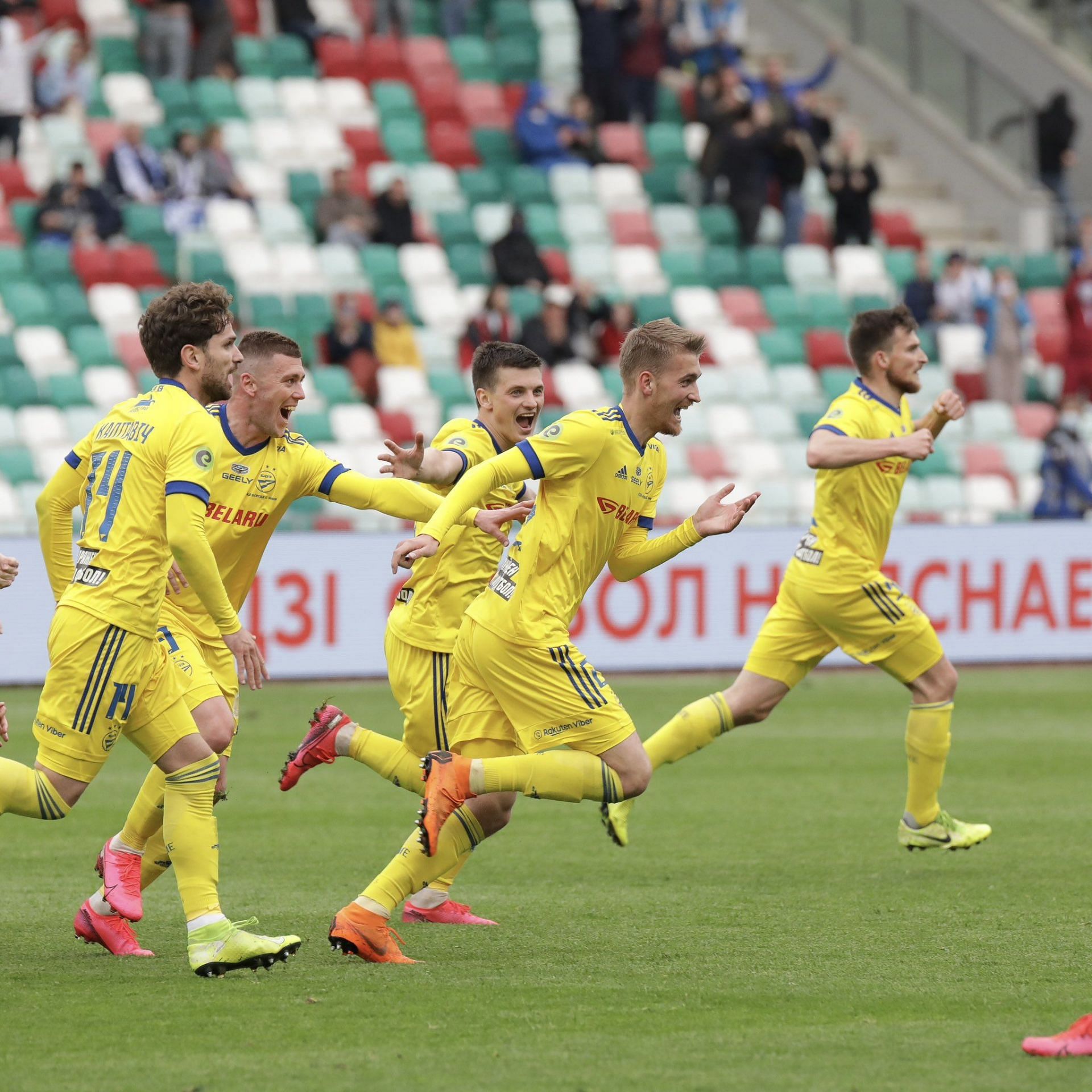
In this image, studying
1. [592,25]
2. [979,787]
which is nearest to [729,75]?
[592,25]

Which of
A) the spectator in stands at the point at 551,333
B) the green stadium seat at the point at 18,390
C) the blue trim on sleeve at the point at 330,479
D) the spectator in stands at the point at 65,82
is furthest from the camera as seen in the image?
the spectator in stands at the point at 65,82

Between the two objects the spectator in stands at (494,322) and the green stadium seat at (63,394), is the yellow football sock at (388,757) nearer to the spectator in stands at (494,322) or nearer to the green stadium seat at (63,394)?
the green stadium seat at (63,394)

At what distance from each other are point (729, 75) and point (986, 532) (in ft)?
28.2

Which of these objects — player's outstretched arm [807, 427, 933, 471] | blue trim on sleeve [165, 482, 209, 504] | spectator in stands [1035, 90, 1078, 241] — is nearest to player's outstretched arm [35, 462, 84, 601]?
blue trim on sleeve [165, 482, 209, 504]

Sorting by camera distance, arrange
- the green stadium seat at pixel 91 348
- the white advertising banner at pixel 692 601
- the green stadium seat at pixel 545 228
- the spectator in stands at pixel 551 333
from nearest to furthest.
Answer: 1. the white advertising banner at pixel 692 601
2. the green stadium seat at pixel 91 348
3. the spectator in stands at pixel 551 333
4. the green stadium seat at pixel 545 228

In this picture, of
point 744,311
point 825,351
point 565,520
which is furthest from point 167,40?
point 565,520

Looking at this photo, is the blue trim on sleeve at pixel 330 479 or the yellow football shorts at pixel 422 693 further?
the yellow football shorts at pixel 422 693

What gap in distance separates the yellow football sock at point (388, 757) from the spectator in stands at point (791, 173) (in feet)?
55.1

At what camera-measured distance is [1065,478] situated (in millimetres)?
18781

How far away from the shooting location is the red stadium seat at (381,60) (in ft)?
78.3

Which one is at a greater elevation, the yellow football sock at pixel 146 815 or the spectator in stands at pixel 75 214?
the spectator in stands at pixel 75 214

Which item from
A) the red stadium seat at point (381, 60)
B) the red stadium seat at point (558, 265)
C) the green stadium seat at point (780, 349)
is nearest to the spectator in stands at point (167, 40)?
the red stadium seat at point (381, 60)

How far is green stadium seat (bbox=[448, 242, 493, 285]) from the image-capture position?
21969mm

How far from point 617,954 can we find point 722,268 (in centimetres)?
1752
